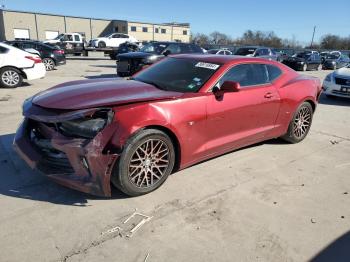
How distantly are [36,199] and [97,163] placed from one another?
35.0 inches

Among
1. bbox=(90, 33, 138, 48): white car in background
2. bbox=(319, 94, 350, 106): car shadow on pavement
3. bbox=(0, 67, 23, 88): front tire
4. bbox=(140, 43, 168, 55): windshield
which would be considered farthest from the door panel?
bbox=(90, 33, 138, 48): white car in background

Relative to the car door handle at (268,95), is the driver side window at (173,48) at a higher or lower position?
higher

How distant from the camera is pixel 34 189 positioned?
147 inches

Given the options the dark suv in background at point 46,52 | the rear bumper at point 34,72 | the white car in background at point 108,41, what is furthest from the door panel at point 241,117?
the white car in background at point 108,41

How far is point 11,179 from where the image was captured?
393 cm

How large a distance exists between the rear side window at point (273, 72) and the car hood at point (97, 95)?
194cm

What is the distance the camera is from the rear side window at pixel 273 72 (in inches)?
206

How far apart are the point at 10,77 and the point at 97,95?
7790 millimetres

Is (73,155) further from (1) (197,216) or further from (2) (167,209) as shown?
(1) (197,216)

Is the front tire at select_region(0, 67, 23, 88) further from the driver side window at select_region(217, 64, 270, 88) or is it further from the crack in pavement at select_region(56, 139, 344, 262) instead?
the crack in pavement at select_region(56, 139, 344, 262)

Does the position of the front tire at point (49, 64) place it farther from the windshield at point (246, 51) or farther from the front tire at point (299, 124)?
the front tire at point (299, 124)

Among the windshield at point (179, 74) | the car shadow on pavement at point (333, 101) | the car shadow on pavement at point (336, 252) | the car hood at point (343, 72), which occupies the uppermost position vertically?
the windshield at point (179, 74)

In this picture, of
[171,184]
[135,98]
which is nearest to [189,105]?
[135,98]

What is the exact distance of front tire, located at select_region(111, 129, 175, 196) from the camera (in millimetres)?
3410
